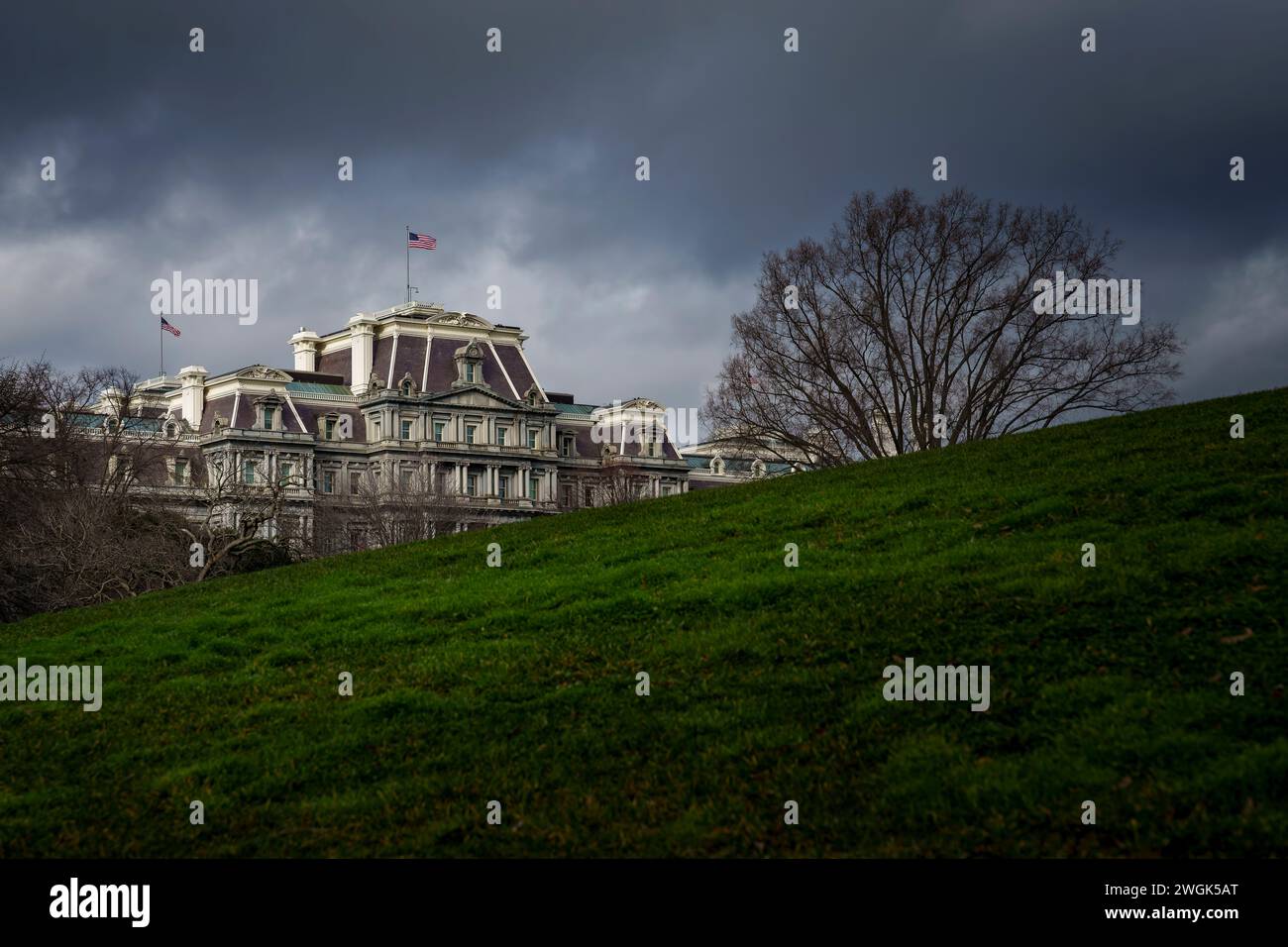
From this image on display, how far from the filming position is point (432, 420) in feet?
354

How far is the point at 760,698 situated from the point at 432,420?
9715 centimetres

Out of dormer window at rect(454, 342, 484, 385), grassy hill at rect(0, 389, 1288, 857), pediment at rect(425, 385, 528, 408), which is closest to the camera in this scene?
grassy hill at rect(0, 389, 1288, 857)

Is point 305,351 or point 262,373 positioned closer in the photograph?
point 262,373

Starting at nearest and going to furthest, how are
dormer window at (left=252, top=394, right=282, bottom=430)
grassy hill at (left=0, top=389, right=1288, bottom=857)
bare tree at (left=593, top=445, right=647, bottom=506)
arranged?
grassy hill at (left=0, top=389, right=1288, bottom=857) < dormer window at (left=252, top=394, right=282, bottom=430) < bare tree at (left=593, top=445, right=647, bottom=506)

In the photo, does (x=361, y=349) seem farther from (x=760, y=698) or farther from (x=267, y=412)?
(x=760, y=698)

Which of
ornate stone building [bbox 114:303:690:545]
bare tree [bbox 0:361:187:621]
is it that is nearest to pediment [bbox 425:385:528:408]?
ornate stone building [bbox 114:303:690:545]

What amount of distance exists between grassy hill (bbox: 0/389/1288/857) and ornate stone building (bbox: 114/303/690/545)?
257ft

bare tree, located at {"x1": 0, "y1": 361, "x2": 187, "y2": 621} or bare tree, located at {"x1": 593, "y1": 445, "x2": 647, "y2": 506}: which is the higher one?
bare tree, located at {"x1": 593, "y1": 445, "x2": 647, "y2": 506}

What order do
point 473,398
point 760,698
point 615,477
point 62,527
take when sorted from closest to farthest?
point 760,698 < point 62,527 < point 473,398 < point 615,477

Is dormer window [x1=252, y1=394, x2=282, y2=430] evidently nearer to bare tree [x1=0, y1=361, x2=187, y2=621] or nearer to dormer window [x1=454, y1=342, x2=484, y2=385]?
dormer window [x1=454, y1=342, x2=484, y2=385]

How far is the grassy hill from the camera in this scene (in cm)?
1016

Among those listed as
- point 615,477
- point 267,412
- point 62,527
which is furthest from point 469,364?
point 62,527
